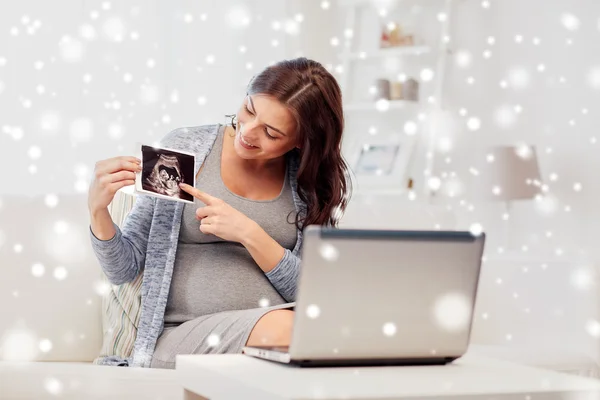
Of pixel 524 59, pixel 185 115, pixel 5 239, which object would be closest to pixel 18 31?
pixel 185 115

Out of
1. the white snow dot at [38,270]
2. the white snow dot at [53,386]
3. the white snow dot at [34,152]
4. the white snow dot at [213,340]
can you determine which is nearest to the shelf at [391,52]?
the white snow dot at [34,152]

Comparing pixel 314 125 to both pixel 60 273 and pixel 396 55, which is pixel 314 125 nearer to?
pixel 60 273

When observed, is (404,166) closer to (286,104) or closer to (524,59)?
(524,59)

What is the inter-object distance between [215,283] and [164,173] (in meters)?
0.26

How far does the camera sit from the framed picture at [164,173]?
1415 mm

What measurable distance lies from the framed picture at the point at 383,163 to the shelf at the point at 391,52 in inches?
14.6

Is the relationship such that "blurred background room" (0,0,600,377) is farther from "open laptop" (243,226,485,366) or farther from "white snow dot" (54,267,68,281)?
"open laptop" (243,226,485,366)

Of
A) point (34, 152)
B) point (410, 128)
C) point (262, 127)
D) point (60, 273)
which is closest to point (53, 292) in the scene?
point (60, 273)

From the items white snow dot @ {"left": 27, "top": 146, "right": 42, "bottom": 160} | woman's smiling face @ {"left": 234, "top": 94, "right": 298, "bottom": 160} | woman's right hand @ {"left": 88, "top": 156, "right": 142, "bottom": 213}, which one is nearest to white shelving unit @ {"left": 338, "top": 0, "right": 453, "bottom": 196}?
white snow dot @ {"left": 27, "top": 146, "right": 42, "bottom": 160}

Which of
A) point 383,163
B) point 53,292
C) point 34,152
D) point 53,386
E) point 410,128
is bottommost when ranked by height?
point 53,386

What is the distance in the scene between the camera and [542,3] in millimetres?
3311

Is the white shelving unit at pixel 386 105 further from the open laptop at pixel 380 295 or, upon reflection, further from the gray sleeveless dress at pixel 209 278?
the open laptop at pixel 380 295

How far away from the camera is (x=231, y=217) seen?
1.48 metres

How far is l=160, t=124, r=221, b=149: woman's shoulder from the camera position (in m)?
1.69
